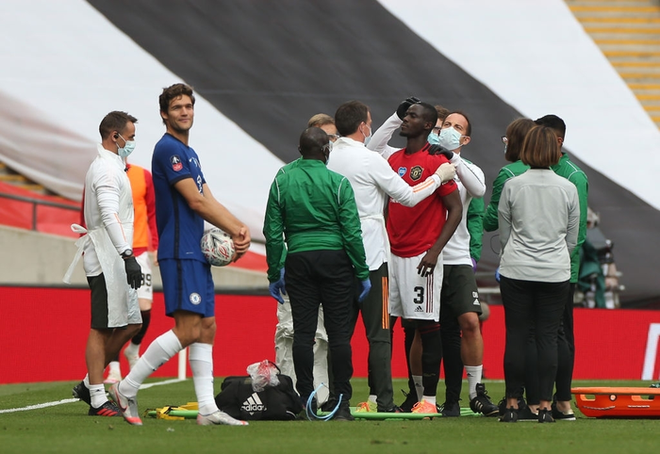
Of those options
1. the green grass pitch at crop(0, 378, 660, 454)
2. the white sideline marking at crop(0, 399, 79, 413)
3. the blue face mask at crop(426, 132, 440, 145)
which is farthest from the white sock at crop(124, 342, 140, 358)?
the blue face mask at crop(426, 132, 440, 145)

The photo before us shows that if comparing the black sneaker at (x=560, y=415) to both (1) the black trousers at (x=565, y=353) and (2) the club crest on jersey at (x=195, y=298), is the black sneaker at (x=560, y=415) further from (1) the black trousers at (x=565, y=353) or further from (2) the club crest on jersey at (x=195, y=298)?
(2) the club crest on jersey at (x=195, y=298)

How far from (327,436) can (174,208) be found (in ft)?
4.69

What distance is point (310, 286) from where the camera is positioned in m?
6.57

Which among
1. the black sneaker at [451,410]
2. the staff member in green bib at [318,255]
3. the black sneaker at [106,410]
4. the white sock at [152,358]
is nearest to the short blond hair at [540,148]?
the staff member in green bib at [318,255]

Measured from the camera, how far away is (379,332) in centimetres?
686

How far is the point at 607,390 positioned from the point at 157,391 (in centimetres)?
418

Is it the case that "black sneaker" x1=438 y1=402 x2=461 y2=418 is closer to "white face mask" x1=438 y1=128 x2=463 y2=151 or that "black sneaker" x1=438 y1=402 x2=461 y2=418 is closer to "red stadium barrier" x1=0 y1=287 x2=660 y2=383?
"white face mask" x1=438 y1=128 x2=463 y2=151

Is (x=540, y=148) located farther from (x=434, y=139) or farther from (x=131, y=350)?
(x=131, y=350)

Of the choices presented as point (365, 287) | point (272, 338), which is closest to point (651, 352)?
point (272, 338)

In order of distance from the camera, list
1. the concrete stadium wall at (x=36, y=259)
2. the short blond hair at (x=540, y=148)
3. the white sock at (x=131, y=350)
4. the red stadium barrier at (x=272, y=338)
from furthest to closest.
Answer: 1. the concrete stadium wall at (x=36, y=259)
2. the red stadium barrier at (x=272, y=338)
3. the white sock at (x=131, y=350)
4. the short blond hair at (x=540, y=148)

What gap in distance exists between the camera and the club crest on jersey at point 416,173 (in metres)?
7.10

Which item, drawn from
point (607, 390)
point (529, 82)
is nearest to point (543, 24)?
point (529, 82)

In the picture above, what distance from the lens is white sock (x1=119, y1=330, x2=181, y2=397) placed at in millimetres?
5965

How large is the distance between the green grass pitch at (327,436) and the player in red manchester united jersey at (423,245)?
0.50 metres
